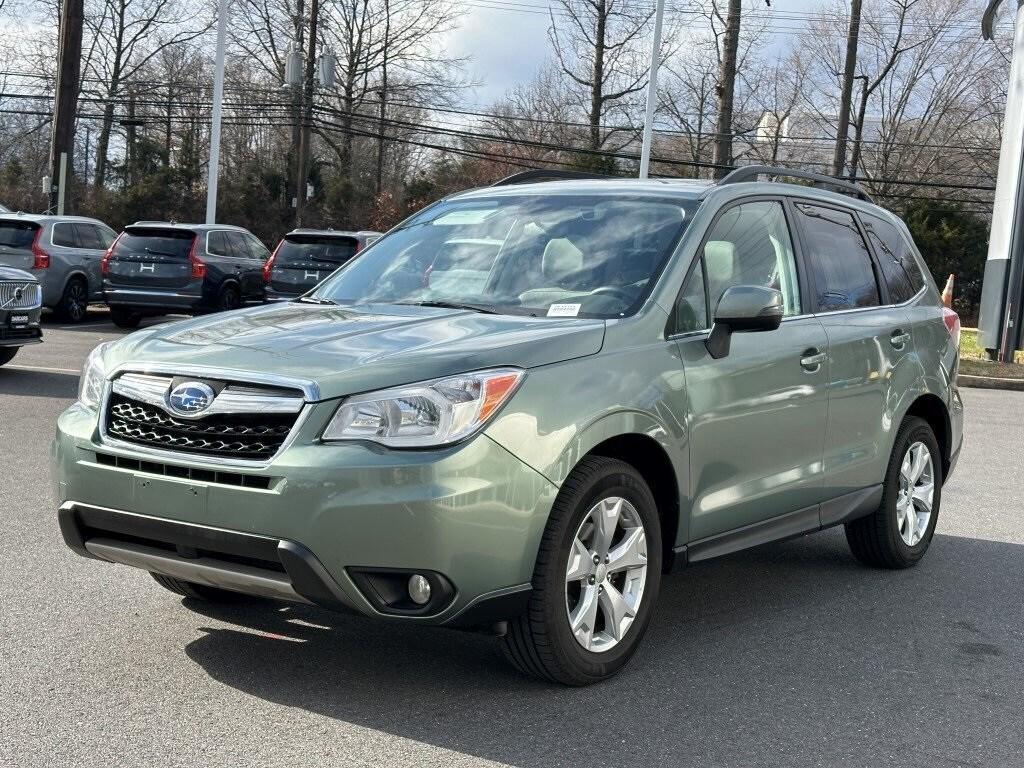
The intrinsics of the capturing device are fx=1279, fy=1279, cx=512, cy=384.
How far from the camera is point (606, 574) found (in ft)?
14.6

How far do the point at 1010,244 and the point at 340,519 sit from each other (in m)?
19.7

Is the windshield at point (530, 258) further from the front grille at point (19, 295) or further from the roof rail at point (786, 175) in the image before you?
the front grille at point (19, 295)

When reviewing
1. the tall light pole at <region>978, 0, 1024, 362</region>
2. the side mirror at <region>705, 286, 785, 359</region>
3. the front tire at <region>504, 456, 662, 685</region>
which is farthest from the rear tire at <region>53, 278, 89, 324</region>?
the front tire at <region>504, 456, 662, 685</region>

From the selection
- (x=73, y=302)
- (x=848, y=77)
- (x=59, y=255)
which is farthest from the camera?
(x=848, y=77)

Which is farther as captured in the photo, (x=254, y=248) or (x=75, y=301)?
(x=254, y=248)

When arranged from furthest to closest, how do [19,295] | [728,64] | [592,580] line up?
[728,64], [19,295], [592,580]

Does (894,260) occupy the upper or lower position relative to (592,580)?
upper

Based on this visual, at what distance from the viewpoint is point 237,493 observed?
389 cm

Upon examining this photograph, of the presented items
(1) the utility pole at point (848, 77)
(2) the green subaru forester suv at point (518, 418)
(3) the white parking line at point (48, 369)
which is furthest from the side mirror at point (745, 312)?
(1) the utility pole at point (848, 77)

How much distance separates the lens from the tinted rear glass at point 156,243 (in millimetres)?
20797

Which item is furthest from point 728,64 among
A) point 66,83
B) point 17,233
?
point 17,233

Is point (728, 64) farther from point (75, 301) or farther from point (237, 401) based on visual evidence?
point (237, 401)

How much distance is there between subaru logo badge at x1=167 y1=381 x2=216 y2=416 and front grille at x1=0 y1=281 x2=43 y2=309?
954 cm

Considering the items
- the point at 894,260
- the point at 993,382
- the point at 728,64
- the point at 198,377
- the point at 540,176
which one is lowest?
the point at 993,382
